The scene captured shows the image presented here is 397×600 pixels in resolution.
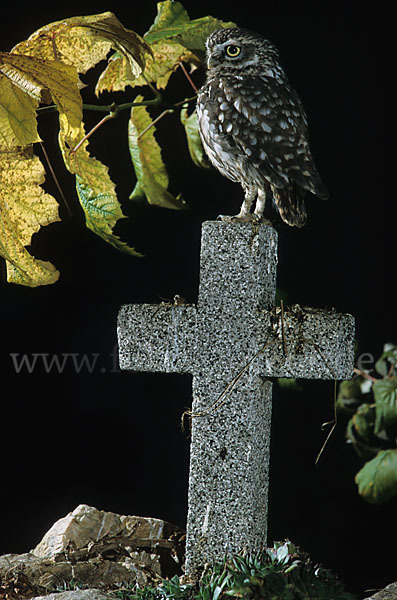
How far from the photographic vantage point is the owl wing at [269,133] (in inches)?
89.0

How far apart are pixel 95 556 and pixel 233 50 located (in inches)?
58.9

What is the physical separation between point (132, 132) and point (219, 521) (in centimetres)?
136

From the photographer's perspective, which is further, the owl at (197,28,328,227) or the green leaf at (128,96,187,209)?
the green leaf at (128,96,187,209)

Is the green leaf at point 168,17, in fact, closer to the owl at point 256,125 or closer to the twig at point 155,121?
the twig at point 155,121

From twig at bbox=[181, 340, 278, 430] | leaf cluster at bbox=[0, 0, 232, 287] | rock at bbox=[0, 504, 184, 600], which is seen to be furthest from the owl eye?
rock at bbox=[0, 504, 184, 600]

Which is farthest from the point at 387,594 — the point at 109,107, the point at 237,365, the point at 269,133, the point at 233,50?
the point at 109,107

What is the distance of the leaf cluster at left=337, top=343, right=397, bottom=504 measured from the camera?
110 inches

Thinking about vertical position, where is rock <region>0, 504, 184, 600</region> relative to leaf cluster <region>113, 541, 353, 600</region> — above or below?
below

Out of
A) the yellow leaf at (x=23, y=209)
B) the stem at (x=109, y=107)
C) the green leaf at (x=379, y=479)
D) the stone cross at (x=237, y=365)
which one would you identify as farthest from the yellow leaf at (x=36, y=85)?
the green leaf at (x=379, y=479)

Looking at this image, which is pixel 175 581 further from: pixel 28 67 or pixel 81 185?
pixel 28 67

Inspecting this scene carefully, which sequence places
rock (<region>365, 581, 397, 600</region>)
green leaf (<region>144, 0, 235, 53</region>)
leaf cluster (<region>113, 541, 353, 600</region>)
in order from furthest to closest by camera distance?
green leaf (<region>144, 0, 235, 53</region>) < rock (<region>365, 581, 397, 600</region>) < leaf cluster (<region>113, 541, 353, 600</region>)

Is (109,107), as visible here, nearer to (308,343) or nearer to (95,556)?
(308,343)

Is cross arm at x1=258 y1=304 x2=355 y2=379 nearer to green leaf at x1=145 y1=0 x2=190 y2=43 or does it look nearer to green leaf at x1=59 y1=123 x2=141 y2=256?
green leaf at x1=59 y1=123 x2=141 y2=256

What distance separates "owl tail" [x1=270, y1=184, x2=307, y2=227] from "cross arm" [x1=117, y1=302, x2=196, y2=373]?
0.35m
